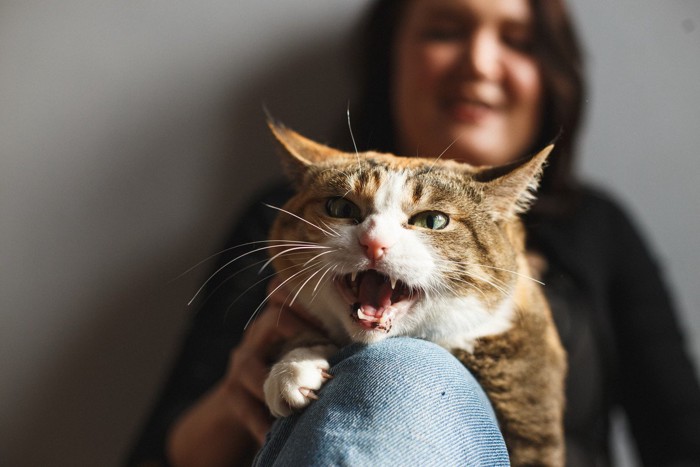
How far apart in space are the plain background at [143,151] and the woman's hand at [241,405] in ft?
0.90

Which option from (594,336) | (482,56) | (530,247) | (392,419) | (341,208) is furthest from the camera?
(594,336)

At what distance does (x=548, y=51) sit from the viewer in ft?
3.60

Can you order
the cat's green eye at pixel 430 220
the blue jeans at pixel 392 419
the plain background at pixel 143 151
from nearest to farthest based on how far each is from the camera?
the blue jeans at pixel 392 419 → the cat's green eye at pixel 430 220 → the plain background at pixel 143 151

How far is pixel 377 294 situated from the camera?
0.59 meters

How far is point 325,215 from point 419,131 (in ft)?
0.99

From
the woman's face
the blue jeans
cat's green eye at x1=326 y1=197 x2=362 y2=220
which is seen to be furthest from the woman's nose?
the blue jeans

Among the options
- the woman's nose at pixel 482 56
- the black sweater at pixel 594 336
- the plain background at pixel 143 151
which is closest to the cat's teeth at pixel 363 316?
the black sweater at pixel 594 336

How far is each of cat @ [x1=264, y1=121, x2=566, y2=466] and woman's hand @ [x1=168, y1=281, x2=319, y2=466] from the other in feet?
0.19

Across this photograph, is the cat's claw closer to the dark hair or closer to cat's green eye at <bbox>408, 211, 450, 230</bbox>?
cat's green eye at <bbox>408, 211, 450, 230</bbox>

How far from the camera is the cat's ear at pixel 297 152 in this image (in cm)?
68

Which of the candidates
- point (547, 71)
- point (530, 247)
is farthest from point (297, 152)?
point (547, 71)

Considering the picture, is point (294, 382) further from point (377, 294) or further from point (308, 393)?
point (377, 294)

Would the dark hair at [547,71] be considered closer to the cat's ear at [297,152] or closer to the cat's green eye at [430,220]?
the cat's ear at [297,152]

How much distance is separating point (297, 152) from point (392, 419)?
1.14 feet
